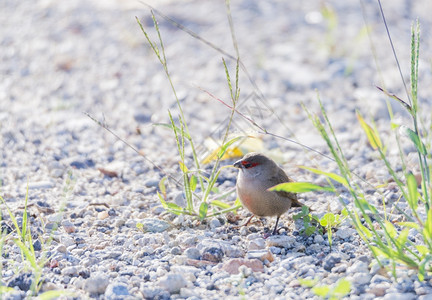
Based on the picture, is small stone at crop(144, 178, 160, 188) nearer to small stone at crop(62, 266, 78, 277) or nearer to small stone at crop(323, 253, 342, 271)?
small stone at crop(62, 266, 78, 277)

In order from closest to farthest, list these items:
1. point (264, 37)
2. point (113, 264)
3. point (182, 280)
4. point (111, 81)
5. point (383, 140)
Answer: point (182, 280) → point (113, 264) → point (383, 140) → point (111, 81) → point (264, 37)

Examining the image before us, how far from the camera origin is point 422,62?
8148 millimetres

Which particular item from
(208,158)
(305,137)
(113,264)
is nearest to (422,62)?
(305,137)

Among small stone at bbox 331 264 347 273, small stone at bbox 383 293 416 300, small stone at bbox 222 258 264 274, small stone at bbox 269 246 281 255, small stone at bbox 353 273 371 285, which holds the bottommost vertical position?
small stone at bbox 269 246 281 255

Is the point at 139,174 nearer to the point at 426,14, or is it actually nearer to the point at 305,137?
the point at 305,137

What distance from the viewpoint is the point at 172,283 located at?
11.4 feet

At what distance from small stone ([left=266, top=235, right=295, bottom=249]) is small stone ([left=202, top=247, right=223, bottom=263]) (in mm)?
360

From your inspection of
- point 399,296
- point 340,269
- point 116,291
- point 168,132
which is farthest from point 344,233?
point 168,132

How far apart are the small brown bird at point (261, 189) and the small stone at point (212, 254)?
57 cm

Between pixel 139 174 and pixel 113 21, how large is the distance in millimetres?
4492

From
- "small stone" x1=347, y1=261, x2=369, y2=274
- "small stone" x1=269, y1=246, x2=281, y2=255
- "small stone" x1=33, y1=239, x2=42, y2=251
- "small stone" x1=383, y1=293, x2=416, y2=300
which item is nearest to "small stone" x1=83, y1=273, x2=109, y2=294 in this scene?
"small stone" x1=33, y1=239, x2=42, y2=251

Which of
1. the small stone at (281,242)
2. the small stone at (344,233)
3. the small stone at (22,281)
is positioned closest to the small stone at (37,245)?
the small stone at (22,281)

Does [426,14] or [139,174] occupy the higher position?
[426,14]

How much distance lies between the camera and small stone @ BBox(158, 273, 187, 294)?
11.4 feet
